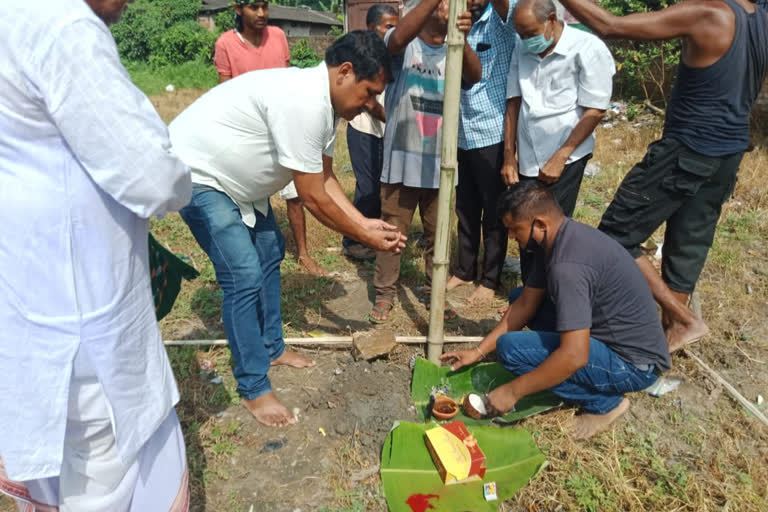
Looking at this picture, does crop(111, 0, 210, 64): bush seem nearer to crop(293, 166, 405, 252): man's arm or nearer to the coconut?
crop(293, 166, 405, 252): man's arm

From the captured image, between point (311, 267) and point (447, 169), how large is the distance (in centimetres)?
225

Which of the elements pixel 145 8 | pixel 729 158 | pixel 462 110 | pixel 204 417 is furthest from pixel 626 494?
pixel 145 8

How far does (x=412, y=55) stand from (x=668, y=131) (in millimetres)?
1688

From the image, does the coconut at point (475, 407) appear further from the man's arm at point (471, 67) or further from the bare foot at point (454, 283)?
the man's arm at point (471, 67)

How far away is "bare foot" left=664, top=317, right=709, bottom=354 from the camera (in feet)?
10.8

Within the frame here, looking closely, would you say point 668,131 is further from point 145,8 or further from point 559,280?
point 145,8

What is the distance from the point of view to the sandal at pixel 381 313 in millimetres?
3971

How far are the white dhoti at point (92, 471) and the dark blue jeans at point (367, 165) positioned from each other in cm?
339

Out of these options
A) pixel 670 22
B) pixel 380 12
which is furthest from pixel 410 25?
pixel 380 12

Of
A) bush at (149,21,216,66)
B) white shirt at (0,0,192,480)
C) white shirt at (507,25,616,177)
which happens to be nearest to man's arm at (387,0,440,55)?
white shirt at (507,25,616,177)

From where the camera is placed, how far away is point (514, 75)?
3.62 meters

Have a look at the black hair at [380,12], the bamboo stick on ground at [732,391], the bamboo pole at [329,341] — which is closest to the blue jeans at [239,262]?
the bamboo pole at [329,341]

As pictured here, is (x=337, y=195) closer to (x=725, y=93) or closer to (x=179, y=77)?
(x=725, y=93)

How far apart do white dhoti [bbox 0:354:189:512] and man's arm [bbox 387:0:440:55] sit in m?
2.54
